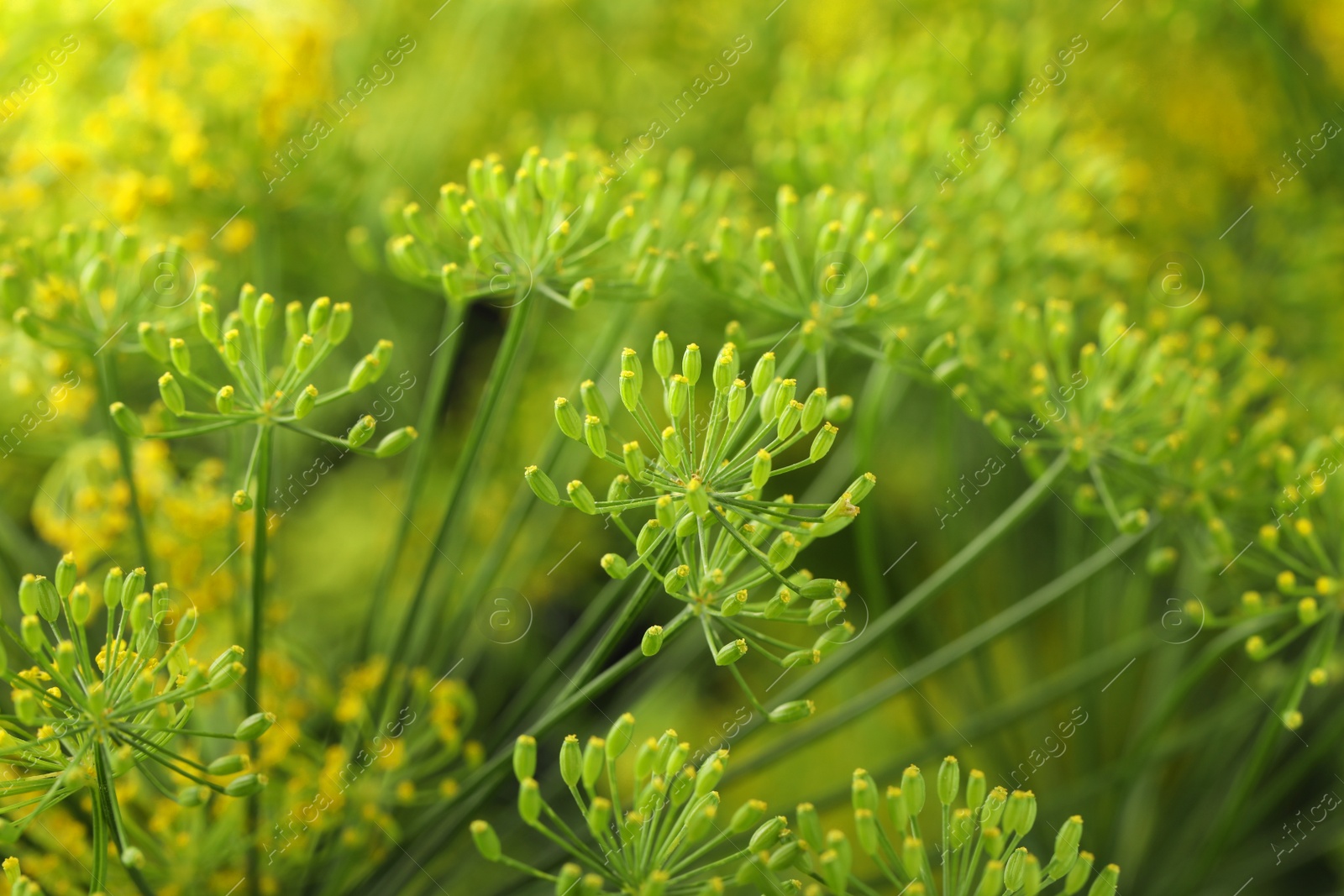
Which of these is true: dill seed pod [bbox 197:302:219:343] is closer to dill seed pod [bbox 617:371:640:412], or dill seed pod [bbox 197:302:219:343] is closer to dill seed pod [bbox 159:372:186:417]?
dill seed pod [bbox 159:372:186:417]

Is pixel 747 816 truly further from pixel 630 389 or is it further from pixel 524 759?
pixel 630 389

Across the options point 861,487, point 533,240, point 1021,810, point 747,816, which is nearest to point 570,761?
point 747,816

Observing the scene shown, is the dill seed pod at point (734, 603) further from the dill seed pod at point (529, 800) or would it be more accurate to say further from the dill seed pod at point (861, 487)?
the dill seed pod at point (529, 800)

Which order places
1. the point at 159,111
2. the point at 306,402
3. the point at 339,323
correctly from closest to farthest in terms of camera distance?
the point at 306,402 → the point at 339,323 → the point at 159,111

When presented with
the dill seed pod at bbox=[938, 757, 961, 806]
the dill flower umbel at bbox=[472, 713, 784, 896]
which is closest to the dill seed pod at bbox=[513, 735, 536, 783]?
the dill flower umbel at bbox=[472, 713, 784, 896]

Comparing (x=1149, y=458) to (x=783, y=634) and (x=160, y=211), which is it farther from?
(x=160, y=211)

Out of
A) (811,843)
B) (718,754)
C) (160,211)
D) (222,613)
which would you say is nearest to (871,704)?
(811,843)
